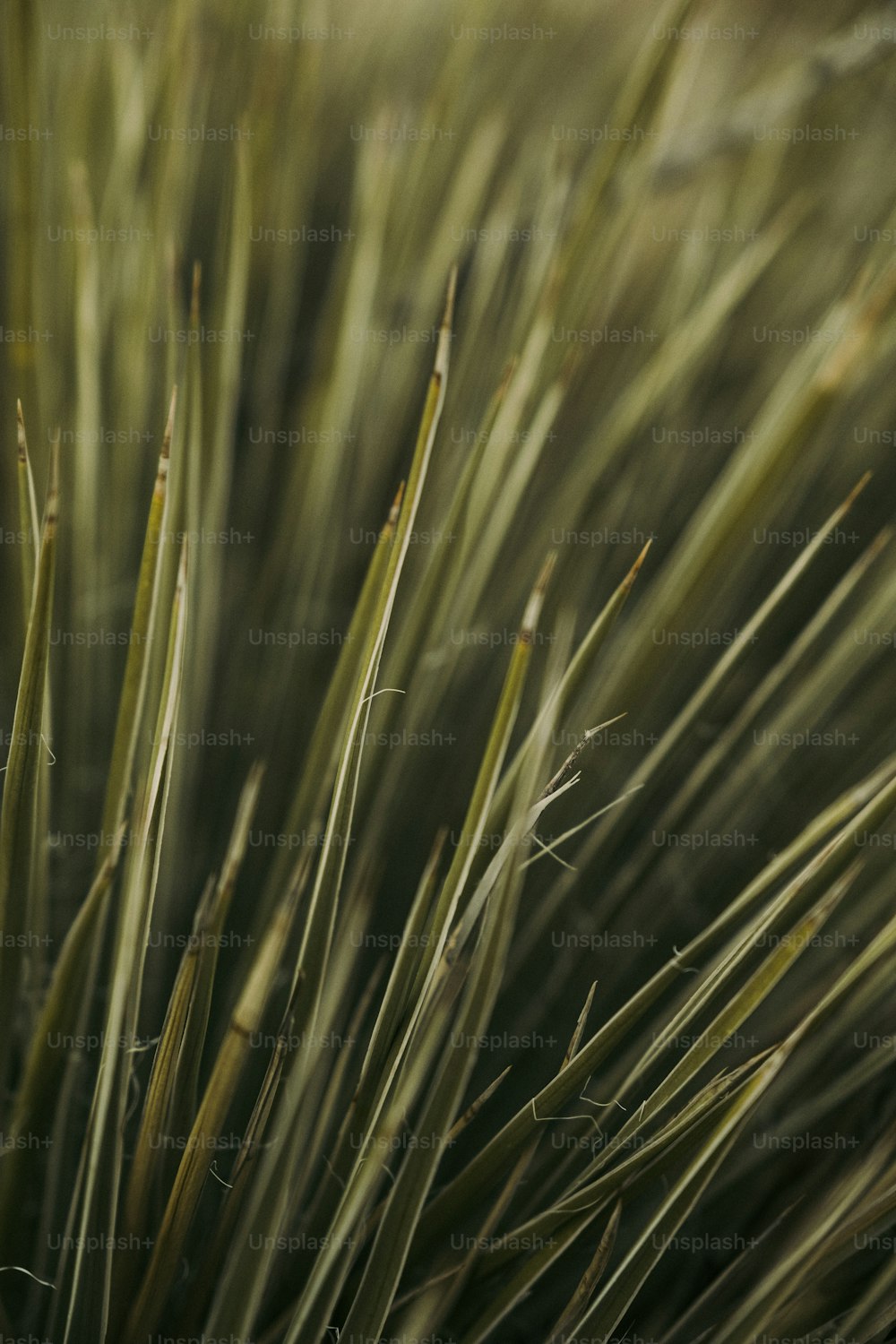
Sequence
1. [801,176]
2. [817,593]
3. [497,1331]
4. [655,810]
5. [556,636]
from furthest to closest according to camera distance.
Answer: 1. [801,176]
2. [817,593]
3. [655,810]
4. [556,636]
5. [497,1331]

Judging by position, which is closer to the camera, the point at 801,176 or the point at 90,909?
the point at 90,909

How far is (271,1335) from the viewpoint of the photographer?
21.0 inches

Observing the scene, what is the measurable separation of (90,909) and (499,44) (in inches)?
60.6

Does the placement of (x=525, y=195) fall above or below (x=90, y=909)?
above

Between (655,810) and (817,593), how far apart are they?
31 centimetres

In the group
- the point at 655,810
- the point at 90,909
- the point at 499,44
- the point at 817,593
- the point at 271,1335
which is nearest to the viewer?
the point at 90,909

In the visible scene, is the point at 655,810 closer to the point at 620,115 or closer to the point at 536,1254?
the point at 536,1254

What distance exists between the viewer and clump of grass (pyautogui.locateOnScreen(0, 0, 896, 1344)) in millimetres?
468

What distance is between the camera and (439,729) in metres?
0.83

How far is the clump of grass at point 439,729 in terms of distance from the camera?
0.47 meters

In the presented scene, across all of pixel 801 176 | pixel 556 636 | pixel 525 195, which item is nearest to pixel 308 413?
pixel 556 636

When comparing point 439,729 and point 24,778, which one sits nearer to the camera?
point 24,778

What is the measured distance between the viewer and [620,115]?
68 cm

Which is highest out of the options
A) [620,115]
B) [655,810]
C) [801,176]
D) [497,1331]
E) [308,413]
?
[801,176]
